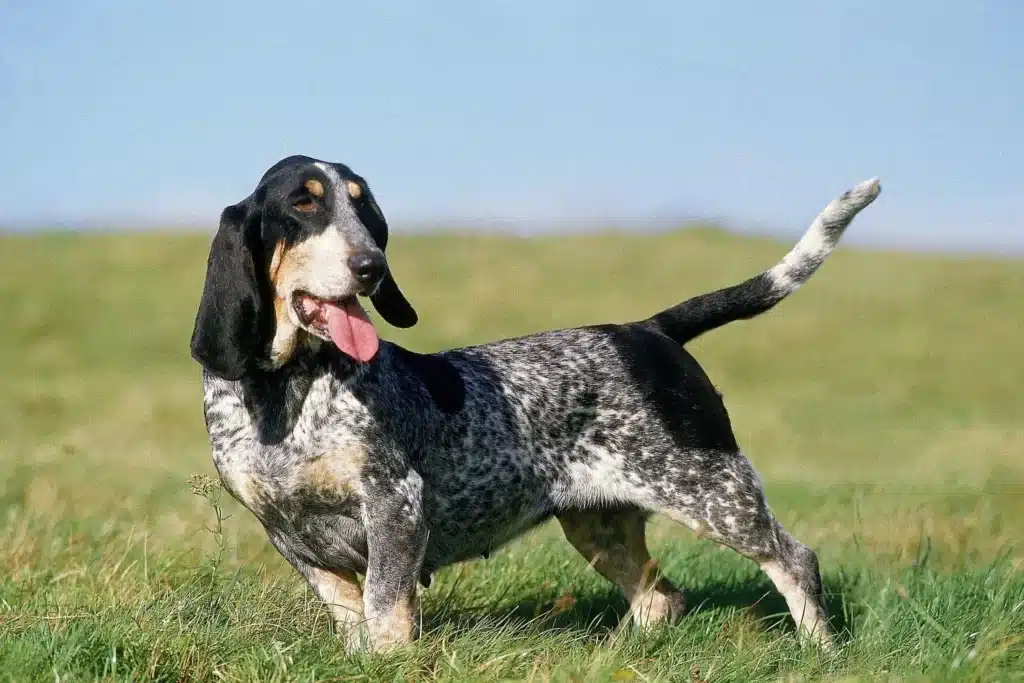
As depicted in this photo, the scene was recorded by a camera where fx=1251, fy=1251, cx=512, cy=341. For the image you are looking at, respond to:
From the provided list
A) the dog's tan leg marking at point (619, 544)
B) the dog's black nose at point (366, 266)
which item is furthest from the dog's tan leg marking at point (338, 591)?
the dog's black nose at point (366, 266)

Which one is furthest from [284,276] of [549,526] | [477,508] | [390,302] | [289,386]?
[549,526]

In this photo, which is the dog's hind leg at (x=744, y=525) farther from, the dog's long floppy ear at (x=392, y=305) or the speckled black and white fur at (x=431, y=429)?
the dog's long floppy ear at (x=392, y=305)

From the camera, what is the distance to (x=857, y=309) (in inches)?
1137

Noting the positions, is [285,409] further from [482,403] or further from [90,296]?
[90,296]

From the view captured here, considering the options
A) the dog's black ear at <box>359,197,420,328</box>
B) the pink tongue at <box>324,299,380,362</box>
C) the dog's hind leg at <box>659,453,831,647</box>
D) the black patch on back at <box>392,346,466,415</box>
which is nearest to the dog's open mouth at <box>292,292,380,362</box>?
the pink tongue at <box>324,299,380,362</box>

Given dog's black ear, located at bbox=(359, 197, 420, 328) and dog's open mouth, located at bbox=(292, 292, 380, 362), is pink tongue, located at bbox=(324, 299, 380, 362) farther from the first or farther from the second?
dog's black ear, located at bbox=(359, 197, 420, 328)

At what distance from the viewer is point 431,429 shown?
5879mm

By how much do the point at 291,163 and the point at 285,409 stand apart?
1077 mm

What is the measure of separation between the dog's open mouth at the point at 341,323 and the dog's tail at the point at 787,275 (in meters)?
2.02

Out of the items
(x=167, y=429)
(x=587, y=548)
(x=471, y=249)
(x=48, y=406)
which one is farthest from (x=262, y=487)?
(x=471, y=249)

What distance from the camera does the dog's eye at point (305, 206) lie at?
5.27 metres

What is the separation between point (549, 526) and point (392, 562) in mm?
6898

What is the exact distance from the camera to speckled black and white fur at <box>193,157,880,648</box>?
17.4 feet

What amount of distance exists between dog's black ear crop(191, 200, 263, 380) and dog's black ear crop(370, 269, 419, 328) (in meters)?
0.74
